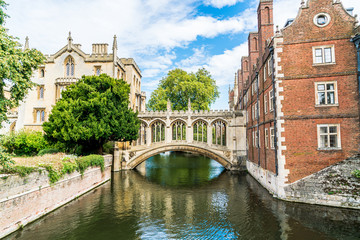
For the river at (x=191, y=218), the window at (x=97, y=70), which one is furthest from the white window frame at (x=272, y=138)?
the window at (x=97, y=70)

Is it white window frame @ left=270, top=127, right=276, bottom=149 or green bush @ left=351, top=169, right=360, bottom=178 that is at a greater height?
white window frame @ left=270, top=127, right=276, bottom=149

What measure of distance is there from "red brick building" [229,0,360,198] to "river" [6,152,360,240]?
2.35 m

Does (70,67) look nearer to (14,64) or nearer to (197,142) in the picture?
(197,142)

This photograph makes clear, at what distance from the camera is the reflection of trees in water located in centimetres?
937

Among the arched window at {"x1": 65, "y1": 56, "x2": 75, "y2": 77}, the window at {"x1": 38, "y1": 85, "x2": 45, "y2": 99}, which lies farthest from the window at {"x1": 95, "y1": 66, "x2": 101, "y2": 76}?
the window at {"x1": 38, "y1": 85, "x2": 45, "y2": 99}

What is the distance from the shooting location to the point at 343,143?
12945 mm

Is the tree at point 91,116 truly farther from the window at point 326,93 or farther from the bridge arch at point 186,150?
the window at point 326,93

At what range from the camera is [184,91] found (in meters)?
37.1

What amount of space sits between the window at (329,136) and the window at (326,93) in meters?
1.46

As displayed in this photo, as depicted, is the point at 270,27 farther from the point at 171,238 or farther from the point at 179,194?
the point at 171,238

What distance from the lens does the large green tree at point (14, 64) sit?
8781mm

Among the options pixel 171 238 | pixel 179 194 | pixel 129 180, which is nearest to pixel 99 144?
pixel 129 180

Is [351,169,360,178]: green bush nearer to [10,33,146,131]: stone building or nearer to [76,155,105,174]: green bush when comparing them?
[76,155,105,174]: green bush

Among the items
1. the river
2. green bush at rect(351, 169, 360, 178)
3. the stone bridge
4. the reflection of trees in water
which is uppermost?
the stone bridge
